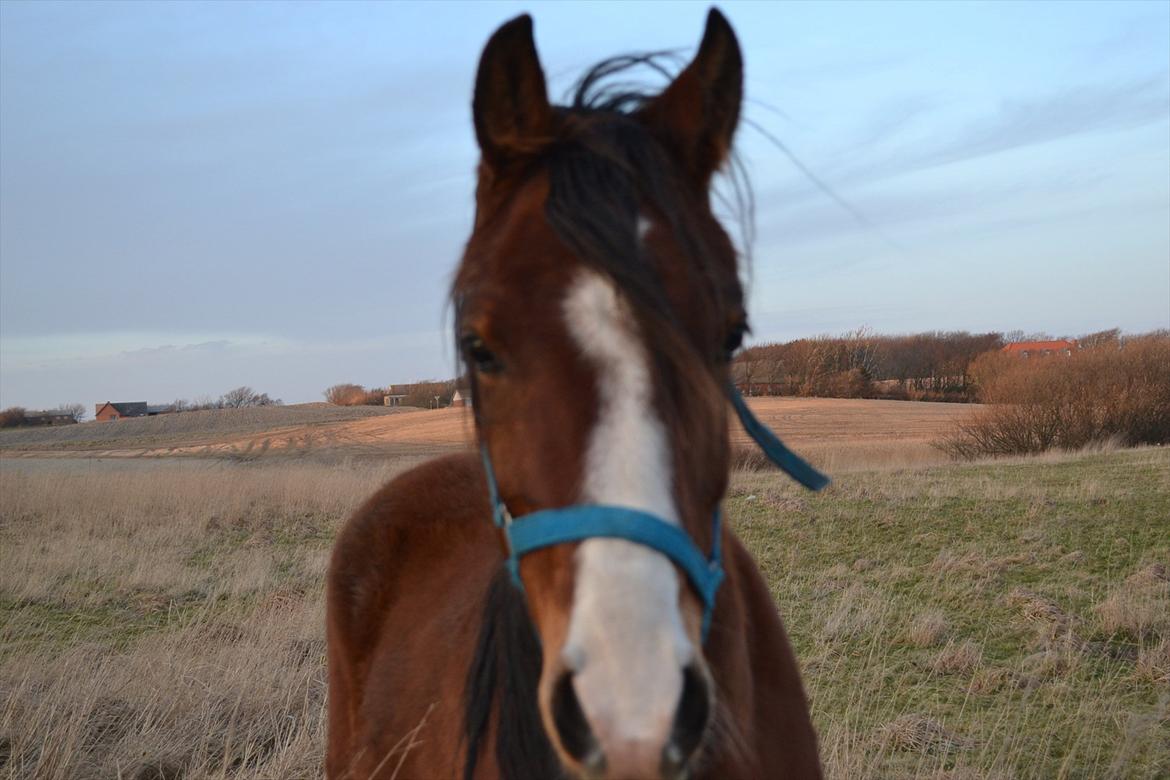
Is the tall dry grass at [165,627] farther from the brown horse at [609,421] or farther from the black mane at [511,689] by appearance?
the brown horse at [609,421]

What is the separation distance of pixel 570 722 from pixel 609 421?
20.0 inches

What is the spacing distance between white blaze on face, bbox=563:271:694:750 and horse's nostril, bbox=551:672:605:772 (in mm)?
51

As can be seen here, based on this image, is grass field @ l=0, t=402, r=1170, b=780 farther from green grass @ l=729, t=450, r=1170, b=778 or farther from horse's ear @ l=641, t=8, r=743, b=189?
horse's ear @ l=641, t=8, r=743, b=189

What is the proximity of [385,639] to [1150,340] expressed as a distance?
112ft

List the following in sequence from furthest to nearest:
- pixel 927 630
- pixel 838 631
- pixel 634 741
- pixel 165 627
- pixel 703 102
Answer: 1. pixel 165 627
2. pixel 838 631
3. pixel 927 630
4. pixel 703 102
5. pixel 634 741

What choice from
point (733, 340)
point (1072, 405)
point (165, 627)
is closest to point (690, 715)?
point (733, 340)

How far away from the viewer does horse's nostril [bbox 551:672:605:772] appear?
1314 millimetres

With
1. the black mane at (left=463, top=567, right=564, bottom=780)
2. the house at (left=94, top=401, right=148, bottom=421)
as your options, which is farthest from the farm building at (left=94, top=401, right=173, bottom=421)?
the black mane at (left=463, top=567, right=564, bottom=780)

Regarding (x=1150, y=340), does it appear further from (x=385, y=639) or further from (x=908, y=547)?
(x=385, y=639)

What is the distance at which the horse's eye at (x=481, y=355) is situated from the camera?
1.73 m

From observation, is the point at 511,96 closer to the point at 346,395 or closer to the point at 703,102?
the point at 703,102

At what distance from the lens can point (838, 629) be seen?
270 inches

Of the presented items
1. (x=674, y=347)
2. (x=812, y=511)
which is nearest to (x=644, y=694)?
(x=674, y=347)

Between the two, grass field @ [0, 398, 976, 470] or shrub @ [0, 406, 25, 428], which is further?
shrub @ [0, 406, 25, 428]
